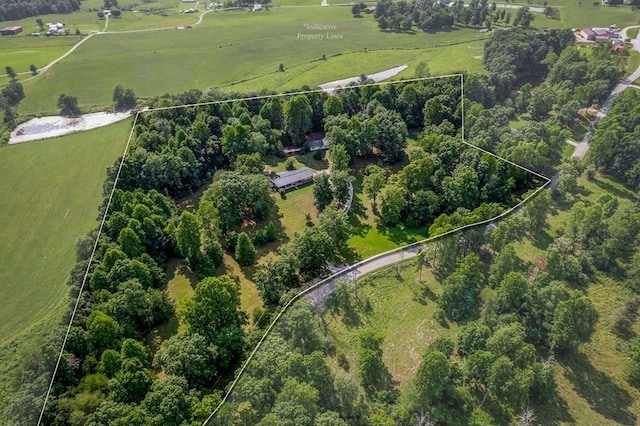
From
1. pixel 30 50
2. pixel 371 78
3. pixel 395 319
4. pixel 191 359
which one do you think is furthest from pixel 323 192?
pixel 30 50

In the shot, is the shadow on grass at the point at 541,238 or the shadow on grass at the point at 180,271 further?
the shadow on grass at the point at 541,238

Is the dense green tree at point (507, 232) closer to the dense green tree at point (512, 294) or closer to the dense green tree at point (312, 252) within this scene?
the dense green tree at point (512, 294)

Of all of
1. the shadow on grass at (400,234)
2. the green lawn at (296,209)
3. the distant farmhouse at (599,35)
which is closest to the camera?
the shadow on grass at (400,234)

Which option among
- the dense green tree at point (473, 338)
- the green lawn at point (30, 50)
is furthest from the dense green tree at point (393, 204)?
the green lawn at point (30, 50)

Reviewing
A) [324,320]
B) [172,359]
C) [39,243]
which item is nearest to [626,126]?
[324,320]

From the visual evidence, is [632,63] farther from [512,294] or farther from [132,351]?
[132,351]

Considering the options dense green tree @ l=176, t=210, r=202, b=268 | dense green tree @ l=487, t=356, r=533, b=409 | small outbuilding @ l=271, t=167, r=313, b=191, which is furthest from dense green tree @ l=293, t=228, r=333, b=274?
dense green tree @ l=487, t=356, r=533, b=409
